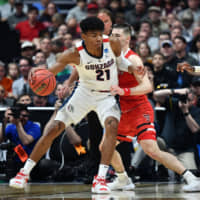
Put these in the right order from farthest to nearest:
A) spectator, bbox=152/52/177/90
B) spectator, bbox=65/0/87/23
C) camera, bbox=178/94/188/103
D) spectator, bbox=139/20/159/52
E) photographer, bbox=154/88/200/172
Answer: spectator, bbox=65/0/87/23, spectator, bbox=139/20/159/52, spectator, bbox=152/52/177/90, photographer, bbox=154/88/200/172, camera, bbox=178/94/188/103

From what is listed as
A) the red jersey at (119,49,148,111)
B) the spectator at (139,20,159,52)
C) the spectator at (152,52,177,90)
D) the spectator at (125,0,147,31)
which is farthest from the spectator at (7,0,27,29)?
the red jersey at (119,49,148,111)

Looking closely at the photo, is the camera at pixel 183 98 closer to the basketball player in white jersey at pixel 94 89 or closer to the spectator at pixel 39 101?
the basketball player in white jersey at pixel 94 89

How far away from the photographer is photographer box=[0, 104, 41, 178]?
762cm

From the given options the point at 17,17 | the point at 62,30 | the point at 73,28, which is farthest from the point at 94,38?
the point at 17,17

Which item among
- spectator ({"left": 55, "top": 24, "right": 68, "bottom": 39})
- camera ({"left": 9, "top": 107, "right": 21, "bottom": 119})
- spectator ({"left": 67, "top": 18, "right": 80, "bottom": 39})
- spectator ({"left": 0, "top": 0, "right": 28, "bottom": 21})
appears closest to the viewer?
camera ({"left": 9, "top": 107, "right": 21, "bottom": 119})

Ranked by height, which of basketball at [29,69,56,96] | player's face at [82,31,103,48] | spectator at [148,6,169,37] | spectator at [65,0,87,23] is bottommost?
basketball at [29,69,56,96]

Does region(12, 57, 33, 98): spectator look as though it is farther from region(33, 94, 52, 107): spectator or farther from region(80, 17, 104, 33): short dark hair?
region(80, 17, 104, 33): short dark hair

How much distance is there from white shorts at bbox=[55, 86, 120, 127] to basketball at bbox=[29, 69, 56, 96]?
32cm

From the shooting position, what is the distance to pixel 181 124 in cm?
825

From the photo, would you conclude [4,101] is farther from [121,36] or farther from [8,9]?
[8,9]

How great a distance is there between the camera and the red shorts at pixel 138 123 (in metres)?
5.89

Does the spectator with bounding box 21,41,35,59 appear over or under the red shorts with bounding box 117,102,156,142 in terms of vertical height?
over

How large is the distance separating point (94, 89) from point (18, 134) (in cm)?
231

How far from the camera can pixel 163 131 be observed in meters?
8.36
